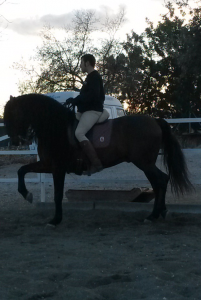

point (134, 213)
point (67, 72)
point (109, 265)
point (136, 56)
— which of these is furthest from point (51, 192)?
point (136, 56)

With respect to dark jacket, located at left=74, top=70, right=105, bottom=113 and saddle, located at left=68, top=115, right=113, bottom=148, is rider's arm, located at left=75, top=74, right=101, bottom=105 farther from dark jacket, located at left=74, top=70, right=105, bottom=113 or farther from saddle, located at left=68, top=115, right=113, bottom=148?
saddle, located at left=68, top=115, right=113, bottom=148

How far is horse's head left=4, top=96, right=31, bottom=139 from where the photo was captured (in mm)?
5875

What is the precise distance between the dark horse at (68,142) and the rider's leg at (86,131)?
123mm

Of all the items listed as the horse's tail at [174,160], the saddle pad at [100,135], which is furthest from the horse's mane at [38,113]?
the horse's tail at [174,160]

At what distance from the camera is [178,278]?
11.1 feet

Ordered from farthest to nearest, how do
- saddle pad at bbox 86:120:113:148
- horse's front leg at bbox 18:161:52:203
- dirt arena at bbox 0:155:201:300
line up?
1. horse's front leg at bbox 18:161:52:203
2. saddle pad at bbox 86:120:113:148
3. dirt arena at bbox 0:155:201:300

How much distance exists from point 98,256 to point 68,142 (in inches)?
88.9

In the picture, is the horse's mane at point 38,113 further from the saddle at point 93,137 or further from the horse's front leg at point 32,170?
the horse's front leg at point 32,170

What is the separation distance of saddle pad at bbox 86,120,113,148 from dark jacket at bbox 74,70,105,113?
26cm

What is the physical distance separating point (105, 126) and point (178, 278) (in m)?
3.05

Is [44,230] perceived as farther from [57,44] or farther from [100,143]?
[57,44]

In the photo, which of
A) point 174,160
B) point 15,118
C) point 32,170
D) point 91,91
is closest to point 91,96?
point 91,91

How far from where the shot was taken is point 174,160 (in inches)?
247

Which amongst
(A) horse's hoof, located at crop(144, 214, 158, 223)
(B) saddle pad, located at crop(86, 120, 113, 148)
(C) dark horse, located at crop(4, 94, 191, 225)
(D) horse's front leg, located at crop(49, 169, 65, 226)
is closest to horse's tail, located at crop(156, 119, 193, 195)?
(C) dark horse, located at crop(4, 94, 191, 225)
